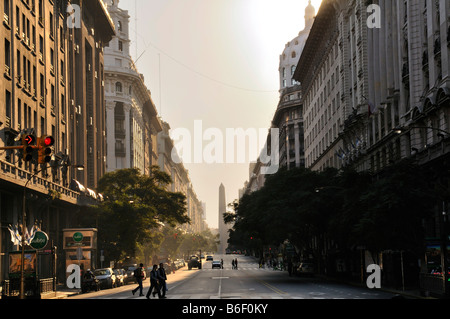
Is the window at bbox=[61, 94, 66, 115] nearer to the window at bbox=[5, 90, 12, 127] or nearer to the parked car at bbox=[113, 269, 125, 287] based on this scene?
the parked car at bbox=[113, 269, 125, 287]

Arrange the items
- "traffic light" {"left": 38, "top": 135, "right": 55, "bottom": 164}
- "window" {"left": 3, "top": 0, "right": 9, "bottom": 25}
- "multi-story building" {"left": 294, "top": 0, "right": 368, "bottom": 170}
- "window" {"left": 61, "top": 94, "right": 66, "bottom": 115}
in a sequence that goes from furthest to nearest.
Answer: "multi-story building" {"left": 294, "top": 0, "right": 368, "bottom": 170} < "window" {"left": 61, "top": 94, "right": 66, "bottom": 115} < "window" {"left": 3, "top": 0, "right": 9, "bottom": 25} < "traffic light" {"left": 38, "top": 135, "right": 55, "bottom": 164}

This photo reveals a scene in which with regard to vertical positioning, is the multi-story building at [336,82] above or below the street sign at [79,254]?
above

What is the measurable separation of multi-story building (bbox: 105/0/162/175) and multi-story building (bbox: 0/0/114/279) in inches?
1173

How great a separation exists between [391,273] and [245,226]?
25172 mm

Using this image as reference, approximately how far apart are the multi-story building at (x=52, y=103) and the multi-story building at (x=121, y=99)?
29788 millimetres

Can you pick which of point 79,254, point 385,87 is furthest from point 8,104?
point 385,87

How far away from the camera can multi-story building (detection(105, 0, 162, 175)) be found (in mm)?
127875

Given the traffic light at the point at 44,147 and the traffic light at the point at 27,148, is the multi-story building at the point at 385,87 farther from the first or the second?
the traffic light at the point at 27,148

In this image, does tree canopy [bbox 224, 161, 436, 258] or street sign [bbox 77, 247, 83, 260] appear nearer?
tree canopy [bbox 224, 161, 436, 258]

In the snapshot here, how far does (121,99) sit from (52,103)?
63522 millimetres

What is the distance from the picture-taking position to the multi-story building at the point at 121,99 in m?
128

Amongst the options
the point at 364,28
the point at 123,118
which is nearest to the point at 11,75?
the point at 364,28

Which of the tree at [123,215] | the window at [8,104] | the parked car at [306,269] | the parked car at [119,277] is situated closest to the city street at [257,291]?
the parked car at [119,277]

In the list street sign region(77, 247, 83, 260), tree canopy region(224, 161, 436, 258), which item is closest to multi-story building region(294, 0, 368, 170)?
tree canopy region(224, 161, 436, 258)
